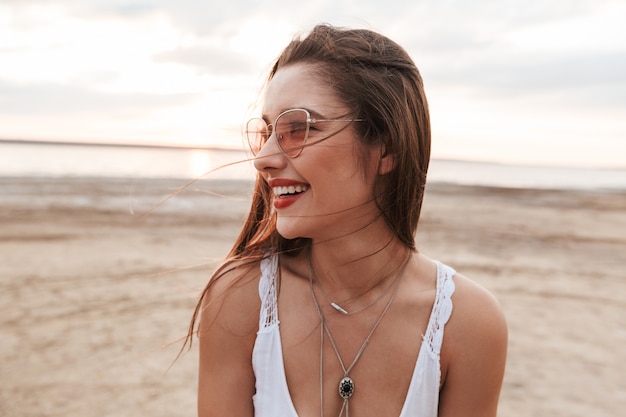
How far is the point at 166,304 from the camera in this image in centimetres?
621

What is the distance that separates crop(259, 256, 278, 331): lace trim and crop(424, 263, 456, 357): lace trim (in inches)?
21.7


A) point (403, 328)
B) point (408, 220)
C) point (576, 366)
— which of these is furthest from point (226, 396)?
point (576, 366)

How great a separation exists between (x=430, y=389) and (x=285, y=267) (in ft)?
2.29

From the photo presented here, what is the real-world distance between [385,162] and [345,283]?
49cm

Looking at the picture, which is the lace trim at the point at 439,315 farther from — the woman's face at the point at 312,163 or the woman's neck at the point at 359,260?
the woman's face at the point at 312,163

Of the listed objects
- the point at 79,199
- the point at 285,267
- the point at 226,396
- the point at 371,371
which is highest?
the point at 285,267

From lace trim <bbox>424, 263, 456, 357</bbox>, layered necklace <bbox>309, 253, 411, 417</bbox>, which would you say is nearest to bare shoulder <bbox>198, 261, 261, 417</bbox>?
layered necklace <bbox>309, 253, 411, 417</bbox>

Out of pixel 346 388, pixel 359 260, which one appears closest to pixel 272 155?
pixel 359 260

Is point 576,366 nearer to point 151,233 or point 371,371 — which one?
point 371,371

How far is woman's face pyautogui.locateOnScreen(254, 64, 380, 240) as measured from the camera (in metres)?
1.76

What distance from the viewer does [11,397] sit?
4.01 meters

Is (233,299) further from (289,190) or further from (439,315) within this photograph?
(439,315)

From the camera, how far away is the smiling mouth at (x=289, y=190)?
181 centimetres

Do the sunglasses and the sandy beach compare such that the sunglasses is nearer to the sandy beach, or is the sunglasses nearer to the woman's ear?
the woman's ear
